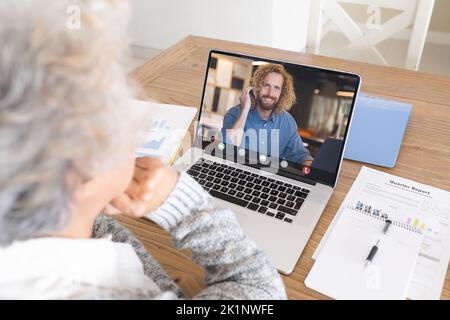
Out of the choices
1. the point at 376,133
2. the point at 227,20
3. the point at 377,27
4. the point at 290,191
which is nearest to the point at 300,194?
the point at 290,191

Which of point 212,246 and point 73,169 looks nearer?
point 73,169

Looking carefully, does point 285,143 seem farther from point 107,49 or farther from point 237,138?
point 107,49

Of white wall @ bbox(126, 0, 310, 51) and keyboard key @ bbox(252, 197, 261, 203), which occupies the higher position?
white wall @ bbox(126, 0, 310, 51)

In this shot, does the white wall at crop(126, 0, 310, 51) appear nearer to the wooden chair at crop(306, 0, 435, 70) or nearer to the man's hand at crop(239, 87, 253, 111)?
the wooden chair at crop(306, 0, 435, 70)

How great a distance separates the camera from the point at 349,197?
2.76 ft

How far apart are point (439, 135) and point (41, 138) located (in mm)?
884

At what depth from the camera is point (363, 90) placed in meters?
1.13

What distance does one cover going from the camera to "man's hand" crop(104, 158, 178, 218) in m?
0.62

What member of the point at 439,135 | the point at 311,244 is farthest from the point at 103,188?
the point at 439,135

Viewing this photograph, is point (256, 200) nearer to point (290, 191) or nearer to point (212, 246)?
point (290, 191)

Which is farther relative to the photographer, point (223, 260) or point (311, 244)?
point (311, 244)

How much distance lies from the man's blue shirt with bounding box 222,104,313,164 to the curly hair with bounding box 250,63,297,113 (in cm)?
2

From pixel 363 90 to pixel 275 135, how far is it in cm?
38

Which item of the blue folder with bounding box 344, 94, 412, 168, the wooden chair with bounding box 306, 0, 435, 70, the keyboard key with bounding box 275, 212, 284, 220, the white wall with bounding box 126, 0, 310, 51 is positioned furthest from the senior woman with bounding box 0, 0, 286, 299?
the white wall with bounding box 126, 0, 310, 51
